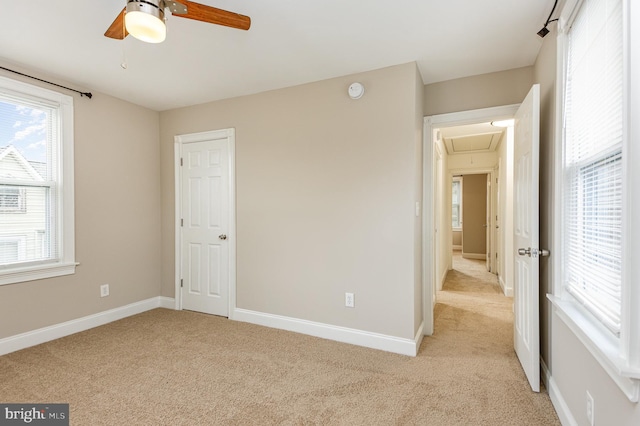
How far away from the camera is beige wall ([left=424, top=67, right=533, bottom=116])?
274 centimetres

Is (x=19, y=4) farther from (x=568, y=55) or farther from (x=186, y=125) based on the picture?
(x=568, y=55)

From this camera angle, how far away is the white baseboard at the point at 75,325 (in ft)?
8.94

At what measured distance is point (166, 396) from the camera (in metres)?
2.07

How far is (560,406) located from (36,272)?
411 centimetres

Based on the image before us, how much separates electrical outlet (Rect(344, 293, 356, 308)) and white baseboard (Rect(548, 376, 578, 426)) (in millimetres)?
1486

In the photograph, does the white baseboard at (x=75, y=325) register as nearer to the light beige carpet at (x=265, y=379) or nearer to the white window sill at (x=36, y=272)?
the light beige carpet at (x=265, y=379)

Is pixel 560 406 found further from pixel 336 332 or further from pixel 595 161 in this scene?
pixel 336 332

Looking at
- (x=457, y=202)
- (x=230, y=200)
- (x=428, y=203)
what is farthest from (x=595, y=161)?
(x=457, y=202)

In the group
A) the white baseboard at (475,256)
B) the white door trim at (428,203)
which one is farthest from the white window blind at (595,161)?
the white baseboard at (475,256)

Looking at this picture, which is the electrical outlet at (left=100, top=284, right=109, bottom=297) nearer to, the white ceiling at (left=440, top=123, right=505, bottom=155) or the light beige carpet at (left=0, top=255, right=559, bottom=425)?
the light beige carpet at (left=0, top=255, right=559, bottom=425)

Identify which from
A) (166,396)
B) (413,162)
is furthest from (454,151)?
(166,396)

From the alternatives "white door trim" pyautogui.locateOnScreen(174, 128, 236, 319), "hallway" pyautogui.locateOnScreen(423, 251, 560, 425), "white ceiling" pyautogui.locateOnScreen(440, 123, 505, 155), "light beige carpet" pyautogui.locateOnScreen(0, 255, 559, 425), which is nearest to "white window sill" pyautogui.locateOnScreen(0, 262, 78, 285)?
"light beige carpet" pyautogui.locateOnScreen(0, 255, 559, 425)

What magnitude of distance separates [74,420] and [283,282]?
1.83 metres

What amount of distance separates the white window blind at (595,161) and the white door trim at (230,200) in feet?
9.54
